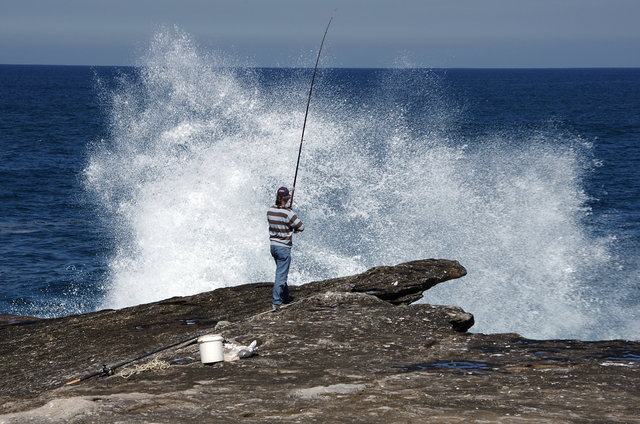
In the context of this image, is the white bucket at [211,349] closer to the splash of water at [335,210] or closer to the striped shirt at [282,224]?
the striped shirt at [282,224]

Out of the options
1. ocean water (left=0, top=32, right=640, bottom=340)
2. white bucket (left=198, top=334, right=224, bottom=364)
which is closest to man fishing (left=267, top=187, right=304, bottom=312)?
white bucket (left=198, top=334, right=224, bottom=364)

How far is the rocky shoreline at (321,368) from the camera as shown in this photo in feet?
23.3

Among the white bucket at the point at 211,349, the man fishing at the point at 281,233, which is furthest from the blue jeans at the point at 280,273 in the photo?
the white bucket at the point at 211,349

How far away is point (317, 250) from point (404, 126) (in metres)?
21.1

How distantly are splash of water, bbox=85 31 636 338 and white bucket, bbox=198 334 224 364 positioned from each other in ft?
38.4

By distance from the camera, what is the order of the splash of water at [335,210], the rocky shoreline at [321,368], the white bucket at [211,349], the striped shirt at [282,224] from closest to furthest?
the rocky shoreline at [321,368]
the white bucket at [211,349]
the striped shirt at [282,224]
the splash of water at [335,210]

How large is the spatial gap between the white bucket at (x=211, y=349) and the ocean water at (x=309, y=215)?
11.7 metres

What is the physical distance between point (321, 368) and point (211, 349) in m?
1.13

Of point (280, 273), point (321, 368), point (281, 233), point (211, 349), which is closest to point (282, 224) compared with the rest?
point (281, 233)

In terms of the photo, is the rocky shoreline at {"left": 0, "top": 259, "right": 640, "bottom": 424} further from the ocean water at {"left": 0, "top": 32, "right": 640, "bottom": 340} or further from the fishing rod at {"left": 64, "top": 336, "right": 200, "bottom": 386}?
the ocean water at {"left": 0, "top": 32, "right": 640, "bottom": 340}

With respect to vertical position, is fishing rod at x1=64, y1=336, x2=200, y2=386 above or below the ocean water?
below

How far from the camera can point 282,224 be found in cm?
1148

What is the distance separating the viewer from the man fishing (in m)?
11.4

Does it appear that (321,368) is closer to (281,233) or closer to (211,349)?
(211,349)
